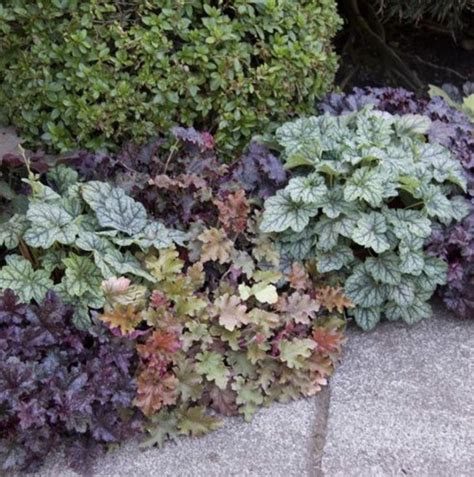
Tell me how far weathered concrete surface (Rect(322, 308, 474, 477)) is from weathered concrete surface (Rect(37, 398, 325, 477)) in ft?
0.30

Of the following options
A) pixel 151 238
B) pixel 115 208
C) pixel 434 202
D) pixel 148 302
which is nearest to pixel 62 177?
pixel 115 208

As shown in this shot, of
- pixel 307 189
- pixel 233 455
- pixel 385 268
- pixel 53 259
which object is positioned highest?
pixel 307 189

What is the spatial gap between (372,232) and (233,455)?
90cm

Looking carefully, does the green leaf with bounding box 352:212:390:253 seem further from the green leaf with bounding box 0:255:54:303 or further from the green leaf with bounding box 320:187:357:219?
the green leaf with bounding box 0:255:54:303

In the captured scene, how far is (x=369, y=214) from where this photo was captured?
289 centimetres

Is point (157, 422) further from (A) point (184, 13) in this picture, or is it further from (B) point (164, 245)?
Result: (A) point (184, 13)

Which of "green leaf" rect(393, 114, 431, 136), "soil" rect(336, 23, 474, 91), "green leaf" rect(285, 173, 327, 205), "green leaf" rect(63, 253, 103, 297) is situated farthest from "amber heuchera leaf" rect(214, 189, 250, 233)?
"soil" rect(336, 23, 474, 91)

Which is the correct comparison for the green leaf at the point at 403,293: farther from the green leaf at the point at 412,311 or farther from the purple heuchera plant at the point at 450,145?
the purple heuchera plant at the point at 450,145

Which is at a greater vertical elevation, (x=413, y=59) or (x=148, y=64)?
(x=148, y=64)

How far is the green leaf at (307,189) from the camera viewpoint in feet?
9.32

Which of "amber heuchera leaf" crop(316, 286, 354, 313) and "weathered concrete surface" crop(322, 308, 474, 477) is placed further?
"amber heuchera leaf" crop(316, 286, 354, 313)

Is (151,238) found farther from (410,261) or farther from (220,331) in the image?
(410,261)

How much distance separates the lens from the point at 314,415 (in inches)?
105

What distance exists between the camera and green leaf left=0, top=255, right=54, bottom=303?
2.60 metres
